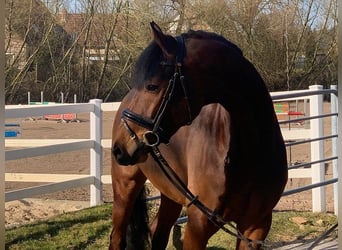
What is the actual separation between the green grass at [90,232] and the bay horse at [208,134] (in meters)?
2.24

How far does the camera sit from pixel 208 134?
8.13ft

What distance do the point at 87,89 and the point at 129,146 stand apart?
2131 centimetres

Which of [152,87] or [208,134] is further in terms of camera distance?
[208,134]

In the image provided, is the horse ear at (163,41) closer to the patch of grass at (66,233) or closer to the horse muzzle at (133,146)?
the horse muzzle at (133,146)

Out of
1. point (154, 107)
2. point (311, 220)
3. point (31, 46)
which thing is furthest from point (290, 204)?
point (31, 46)

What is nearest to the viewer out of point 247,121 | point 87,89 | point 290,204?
point 247,121

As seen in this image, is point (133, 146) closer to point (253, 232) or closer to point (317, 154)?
point (253, 232)

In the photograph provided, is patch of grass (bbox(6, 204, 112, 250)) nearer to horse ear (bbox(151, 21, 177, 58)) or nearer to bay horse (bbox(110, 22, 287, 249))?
bay horse (bbox(110, 22, 287, 249))

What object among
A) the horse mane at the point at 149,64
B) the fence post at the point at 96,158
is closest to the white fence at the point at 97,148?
the fence post at the point at 96,158

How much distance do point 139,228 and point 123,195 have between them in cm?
42

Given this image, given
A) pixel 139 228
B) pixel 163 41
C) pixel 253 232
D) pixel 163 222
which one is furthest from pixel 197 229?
pixel 139 228

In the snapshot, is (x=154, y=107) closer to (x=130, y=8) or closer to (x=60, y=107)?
(x=60, y=107)

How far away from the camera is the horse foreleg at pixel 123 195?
3523mm

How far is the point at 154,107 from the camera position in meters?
2.01
